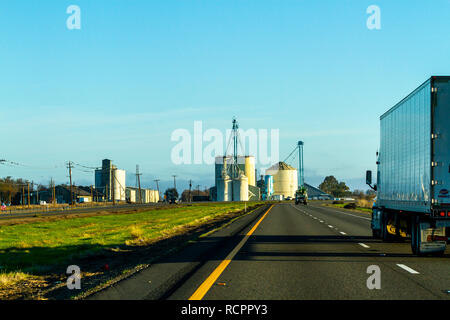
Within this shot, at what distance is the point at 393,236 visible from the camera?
19.4m

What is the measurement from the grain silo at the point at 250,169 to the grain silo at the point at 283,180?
71.6ft

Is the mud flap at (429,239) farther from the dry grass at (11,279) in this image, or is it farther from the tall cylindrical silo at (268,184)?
the tall cylindrical silo at (268,184)

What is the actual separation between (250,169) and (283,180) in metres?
26.3

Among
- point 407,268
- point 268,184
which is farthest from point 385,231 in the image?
point 268,184

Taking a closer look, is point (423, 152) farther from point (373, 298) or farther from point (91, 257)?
point (91, 257)

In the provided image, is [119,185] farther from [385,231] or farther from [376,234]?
[385,231]

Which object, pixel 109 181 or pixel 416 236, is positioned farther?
pixel 109 181

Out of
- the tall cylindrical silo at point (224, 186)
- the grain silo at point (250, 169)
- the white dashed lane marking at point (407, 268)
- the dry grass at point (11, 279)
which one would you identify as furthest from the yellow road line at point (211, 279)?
the grain silo at point (250, 169)

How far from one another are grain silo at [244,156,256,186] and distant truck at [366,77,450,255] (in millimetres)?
150153

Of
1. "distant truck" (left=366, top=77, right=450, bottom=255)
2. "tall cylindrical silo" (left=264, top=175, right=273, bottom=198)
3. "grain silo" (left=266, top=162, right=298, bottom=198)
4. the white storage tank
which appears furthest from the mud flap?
"grain silo" (left=266, top=162, right=298, bottom=198)

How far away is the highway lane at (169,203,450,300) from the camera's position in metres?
9.02

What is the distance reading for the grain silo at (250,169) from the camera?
551ft

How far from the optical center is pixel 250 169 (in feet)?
556
